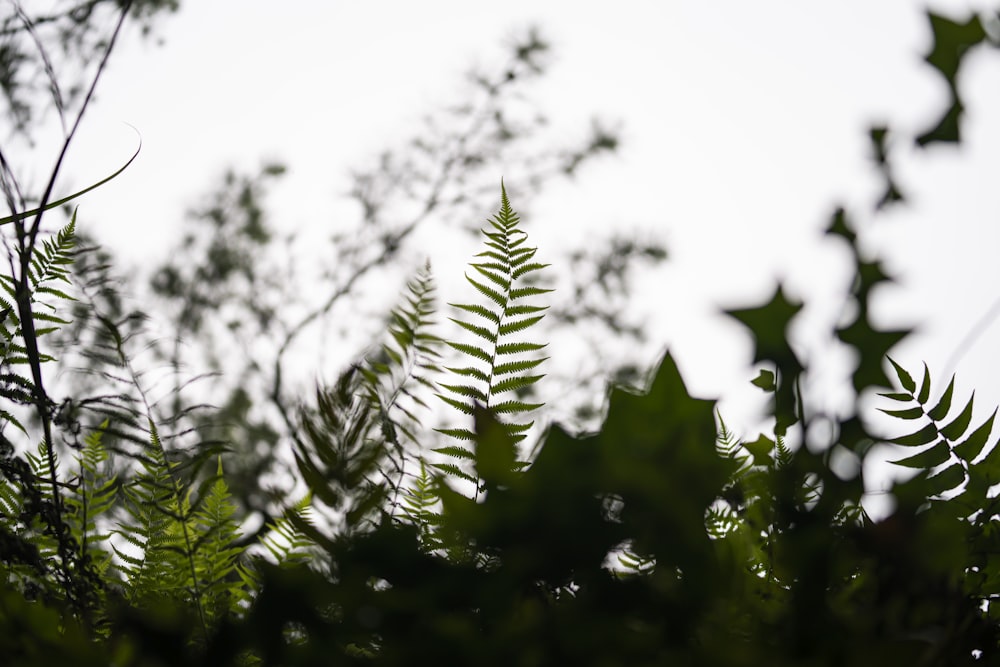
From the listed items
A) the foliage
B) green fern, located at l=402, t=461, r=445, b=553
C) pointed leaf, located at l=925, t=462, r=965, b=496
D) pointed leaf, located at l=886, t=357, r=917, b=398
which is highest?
pointed leaf, located at l=886, t=357, r=917, b=398

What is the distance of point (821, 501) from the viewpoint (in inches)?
13.0

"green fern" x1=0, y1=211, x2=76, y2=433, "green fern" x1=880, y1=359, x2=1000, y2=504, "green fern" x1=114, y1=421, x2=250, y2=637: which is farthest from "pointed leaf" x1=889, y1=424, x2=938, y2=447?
"green fern" x1=0, y1=211, x2=76, y2=433

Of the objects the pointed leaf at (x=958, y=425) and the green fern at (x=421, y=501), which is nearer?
the green fern at (x=421, y=501)

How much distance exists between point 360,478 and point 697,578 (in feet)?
0.52

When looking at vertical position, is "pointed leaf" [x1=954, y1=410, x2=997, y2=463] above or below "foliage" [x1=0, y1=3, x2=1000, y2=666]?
above

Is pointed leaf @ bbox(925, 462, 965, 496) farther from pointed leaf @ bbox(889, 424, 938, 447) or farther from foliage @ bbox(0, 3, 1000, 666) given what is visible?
foliage @ bbox(0, 3, 1000, 666)

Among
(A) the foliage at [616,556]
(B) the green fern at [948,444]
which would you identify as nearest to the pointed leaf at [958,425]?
(B) the green fern at [948,444]

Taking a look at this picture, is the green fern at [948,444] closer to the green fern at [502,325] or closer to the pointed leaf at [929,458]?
the pointed leaf at [929,458]

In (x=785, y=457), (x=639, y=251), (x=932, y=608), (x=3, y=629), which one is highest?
(x=639, y=251)

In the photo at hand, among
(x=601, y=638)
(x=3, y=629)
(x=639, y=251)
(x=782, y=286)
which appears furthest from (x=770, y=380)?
(x=639, y=251)

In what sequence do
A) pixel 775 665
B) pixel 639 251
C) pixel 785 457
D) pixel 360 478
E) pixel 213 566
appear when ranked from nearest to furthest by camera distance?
pixel 775 665 < pixel 360 478 < pixel 785 457 < pixel 213 566 < pixel 639 251

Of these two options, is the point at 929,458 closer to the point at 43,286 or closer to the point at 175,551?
the point at 175,551

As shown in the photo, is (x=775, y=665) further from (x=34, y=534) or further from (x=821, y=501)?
(x=34, y=534)

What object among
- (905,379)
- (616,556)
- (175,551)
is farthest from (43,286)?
(905,379)
